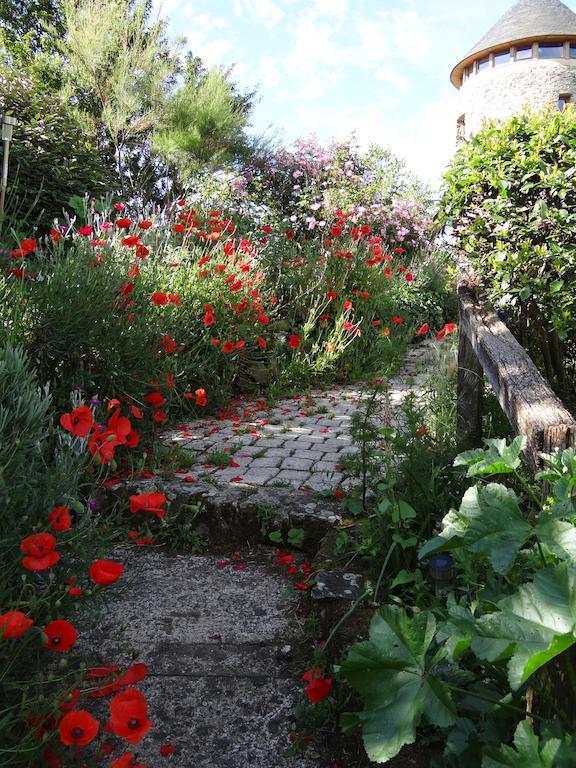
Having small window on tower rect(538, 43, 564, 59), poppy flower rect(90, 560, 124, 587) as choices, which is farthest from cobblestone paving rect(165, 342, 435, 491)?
small window on tower rect(538, 43, 564, 59)

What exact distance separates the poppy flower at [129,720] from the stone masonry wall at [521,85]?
2639cm

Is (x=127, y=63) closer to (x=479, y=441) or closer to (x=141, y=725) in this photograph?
(x=479, y=441)

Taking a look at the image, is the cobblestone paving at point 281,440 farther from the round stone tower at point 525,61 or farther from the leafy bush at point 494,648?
the round stone tower at point 525,61

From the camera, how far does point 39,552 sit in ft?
4.36

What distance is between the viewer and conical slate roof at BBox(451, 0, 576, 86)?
2481 cm

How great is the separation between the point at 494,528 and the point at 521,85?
93.9 feet

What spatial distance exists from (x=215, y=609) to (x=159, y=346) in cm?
221

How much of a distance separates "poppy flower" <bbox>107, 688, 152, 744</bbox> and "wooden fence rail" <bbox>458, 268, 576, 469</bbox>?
1091 millimetres

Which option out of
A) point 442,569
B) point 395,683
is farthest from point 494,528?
point 442,569

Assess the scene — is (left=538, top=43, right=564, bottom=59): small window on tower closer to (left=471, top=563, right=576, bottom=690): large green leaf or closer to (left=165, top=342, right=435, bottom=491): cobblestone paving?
(left=165, top=342, right=435, bottom=491): cobblestone paving

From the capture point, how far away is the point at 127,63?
13.7 m

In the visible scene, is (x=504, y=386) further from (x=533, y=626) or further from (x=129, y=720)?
(x=129, y=720)

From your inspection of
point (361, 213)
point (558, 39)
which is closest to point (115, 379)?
point (361, 213)

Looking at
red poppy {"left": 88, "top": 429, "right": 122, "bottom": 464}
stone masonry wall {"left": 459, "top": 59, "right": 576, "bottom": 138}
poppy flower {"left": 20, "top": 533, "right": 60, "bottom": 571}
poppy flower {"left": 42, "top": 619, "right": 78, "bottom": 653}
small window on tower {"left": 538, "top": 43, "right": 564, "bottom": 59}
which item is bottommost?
poppy flower {"left": 42, "top": 619, "right": 78, "bottom": 653}
